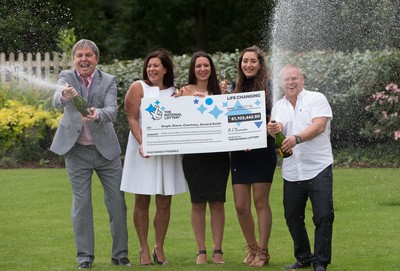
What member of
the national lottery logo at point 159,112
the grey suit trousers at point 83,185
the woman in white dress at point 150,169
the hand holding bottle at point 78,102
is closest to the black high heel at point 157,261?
the woman in white dress at point 150,169

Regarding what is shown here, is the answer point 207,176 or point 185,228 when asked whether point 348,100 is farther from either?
point 207,176

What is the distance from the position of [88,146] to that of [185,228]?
2.57m

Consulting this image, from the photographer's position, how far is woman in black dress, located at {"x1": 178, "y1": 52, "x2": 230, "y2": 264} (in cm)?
852

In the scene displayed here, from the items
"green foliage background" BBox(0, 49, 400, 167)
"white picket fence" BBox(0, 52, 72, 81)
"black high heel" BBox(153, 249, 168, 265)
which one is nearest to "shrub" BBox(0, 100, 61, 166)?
"green foliage background" BBox(0, 49, 400, 167)

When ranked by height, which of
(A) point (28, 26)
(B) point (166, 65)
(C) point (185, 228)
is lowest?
(C) point (185, 228)

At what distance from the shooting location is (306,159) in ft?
25.9

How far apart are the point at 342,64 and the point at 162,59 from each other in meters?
7.97

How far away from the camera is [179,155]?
28.3 feet

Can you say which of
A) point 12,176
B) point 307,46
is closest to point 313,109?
point 12,176

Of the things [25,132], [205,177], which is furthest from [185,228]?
[25,132]

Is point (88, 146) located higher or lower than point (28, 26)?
lower

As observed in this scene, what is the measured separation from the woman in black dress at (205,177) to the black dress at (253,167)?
6.1 inches

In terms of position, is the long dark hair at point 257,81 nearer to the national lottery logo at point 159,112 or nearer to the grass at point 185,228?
the national lottery logo at point 159,112

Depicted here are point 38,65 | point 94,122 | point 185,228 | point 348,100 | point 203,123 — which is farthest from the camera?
point 38,65
